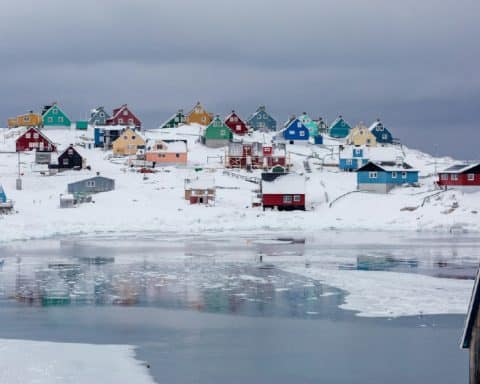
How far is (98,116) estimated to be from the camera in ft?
405

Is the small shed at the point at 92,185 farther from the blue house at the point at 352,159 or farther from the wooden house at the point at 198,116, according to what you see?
the wooden house at the point at 198,116

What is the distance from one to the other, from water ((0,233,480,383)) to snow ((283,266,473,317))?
3.04 ft

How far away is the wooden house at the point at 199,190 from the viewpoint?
7119cm

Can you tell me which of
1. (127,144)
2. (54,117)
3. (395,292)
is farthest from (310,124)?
(395,292)

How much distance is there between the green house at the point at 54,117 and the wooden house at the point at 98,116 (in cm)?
976

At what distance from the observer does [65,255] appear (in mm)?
43312

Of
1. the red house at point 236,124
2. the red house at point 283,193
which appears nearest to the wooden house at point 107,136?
the red house at point 236,124

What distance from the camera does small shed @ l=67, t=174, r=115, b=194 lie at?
241ft

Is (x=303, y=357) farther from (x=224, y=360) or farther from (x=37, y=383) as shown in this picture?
Answer: (x=37, y=383)

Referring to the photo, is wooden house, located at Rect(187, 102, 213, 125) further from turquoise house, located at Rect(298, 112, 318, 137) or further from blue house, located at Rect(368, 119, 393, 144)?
blue house, located at Rect(368, 119, 393, 144)

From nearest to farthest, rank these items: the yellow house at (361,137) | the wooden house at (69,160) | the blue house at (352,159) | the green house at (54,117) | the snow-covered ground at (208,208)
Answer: the snow-covered ground at (208,208), the wooden house at (69,160), the blue house at (352,159), the yellow house at (361,137), the green house at (54,117)

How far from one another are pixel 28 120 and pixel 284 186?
52.8 metres

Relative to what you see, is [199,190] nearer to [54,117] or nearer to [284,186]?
[284,186]

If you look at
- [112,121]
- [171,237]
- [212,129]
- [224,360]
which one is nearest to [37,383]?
[224,360]
